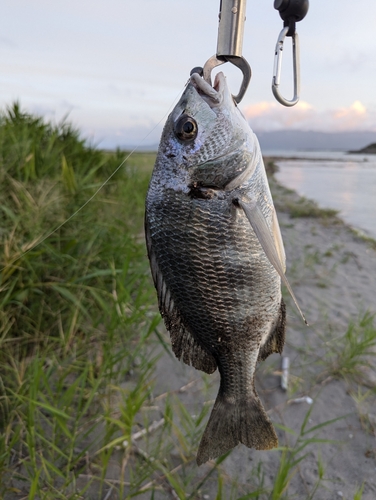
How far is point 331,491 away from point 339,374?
1148 millimetres

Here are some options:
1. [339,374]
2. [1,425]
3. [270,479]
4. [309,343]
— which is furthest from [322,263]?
[1,425]

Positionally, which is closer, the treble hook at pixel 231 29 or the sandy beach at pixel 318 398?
the treble hook at pixel 231 29

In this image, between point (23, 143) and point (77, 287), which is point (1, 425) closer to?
point (77, 287)

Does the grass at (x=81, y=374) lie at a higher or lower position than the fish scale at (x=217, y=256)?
lower

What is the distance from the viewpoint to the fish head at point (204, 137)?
1.44 metres

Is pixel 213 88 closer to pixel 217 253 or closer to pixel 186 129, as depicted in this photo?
Answer: pixel 186 129

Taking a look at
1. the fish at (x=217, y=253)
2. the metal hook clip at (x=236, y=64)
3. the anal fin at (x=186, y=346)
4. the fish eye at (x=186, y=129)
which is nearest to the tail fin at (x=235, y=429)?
the fish at (x=217, y=253)

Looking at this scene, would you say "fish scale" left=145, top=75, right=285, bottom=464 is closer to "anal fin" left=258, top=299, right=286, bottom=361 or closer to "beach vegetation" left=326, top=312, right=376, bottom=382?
"anal fin" left=258, top=299, right=286, bottom=361

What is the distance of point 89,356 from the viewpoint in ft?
9.51

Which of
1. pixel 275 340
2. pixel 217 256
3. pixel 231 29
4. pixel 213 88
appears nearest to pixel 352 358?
pixel 275 340

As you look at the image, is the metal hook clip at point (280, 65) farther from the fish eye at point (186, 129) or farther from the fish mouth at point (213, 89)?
the fish eye at point (186, 129)

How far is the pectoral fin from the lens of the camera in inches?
45.1

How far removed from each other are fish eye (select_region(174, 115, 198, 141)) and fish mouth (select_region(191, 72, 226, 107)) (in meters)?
0.10

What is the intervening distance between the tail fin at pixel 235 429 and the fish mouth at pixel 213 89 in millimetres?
1103
